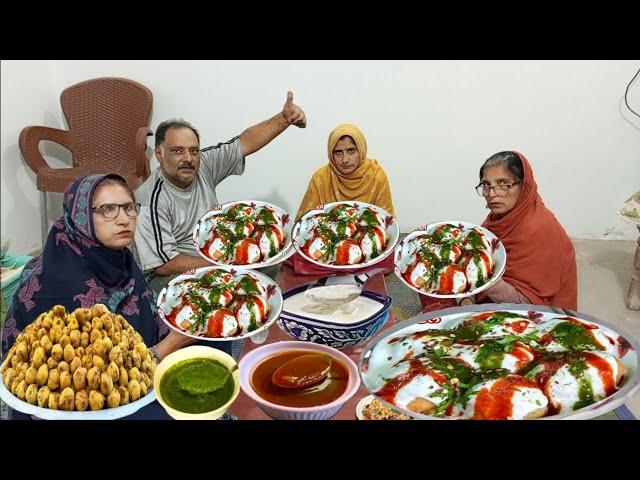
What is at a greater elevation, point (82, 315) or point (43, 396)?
point (82, 315)

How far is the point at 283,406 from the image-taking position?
1.39 m

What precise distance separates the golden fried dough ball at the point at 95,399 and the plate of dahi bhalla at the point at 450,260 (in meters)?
A: 0.86

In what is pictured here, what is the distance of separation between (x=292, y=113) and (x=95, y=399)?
3.34ft

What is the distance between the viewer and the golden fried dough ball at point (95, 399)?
50.7 inches

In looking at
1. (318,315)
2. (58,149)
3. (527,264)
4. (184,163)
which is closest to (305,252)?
(318,315)

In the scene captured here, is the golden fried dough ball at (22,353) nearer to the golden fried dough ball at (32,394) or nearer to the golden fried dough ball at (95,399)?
the golden fried dough ball at (32,394)

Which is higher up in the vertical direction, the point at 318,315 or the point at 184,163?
the point at 184,163

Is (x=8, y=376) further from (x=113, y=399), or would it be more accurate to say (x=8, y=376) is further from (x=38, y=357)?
(x=113, y=399)

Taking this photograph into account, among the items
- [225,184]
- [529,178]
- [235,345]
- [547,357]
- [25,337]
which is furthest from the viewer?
[225,184]

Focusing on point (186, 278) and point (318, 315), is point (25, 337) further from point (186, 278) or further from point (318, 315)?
point (318, 315)

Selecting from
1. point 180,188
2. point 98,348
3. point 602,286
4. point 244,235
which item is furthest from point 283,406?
point 602,286

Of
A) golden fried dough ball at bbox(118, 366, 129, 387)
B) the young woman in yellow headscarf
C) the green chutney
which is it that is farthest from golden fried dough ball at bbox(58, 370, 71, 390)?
the young woman in yellow headscarf

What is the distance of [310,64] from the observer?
1795 mm

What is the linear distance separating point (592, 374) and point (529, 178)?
607 mm
